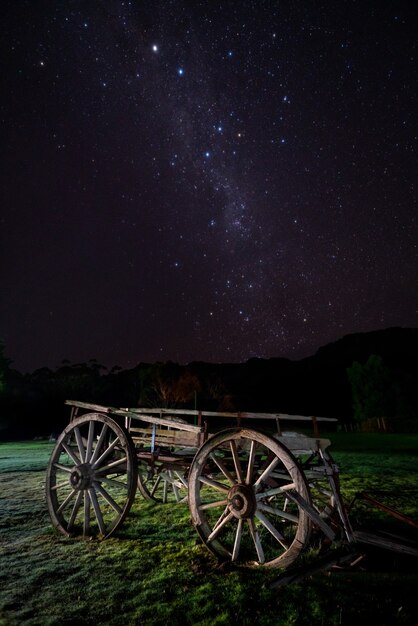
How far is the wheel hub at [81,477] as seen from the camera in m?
6.08

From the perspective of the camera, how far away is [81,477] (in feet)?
20.1

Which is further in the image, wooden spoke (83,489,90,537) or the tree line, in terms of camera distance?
the tree line

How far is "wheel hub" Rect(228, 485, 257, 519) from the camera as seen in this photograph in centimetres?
468

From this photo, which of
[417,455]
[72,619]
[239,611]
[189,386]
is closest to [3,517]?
[72,619]

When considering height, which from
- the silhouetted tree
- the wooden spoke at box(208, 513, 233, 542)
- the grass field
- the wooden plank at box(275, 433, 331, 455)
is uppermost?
the silhouetted tree

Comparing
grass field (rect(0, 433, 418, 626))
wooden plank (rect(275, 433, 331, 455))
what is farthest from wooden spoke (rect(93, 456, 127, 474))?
wooden plank (rect(275, 433, 331, 455))

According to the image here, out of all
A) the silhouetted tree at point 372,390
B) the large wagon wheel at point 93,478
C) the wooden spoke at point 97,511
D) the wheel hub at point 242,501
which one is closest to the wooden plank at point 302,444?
the wheel hub at point 242,501

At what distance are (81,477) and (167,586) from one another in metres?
2.42

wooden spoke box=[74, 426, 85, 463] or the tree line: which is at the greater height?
the tree line

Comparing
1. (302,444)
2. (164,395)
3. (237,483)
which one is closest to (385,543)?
(302,444)

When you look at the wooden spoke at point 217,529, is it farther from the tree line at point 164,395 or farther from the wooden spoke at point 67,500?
the tree line at point 164,395

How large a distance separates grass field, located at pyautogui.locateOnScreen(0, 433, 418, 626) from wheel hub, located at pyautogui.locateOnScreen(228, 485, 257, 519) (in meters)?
0.62

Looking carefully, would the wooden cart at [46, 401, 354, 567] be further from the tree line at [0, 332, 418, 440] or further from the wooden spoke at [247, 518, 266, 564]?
the tree line at [0, 332, 418, 440]

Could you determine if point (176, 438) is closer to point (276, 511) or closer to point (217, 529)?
point (217, 529)
